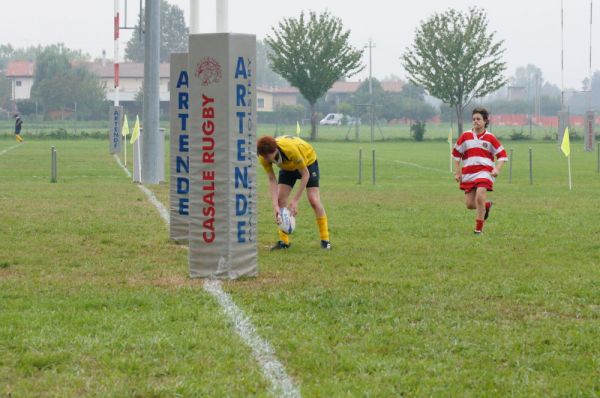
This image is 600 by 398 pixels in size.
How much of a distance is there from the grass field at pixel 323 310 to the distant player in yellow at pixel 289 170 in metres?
0.41

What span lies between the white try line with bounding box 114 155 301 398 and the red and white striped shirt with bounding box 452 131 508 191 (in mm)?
5787

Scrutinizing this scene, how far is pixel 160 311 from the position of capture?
8.05m

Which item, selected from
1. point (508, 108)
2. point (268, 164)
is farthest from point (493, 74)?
point (268, 164)

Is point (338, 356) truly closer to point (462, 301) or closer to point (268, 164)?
point (462, 301)

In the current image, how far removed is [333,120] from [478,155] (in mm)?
103565

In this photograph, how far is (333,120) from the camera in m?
118

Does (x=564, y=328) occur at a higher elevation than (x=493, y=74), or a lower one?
lower

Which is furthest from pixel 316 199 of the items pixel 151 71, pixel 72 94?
pixel 72 94

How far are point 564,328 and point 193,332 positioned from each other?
2655 mm

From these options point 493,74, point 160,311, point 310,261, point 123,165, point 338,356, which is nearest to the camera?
point 338,356

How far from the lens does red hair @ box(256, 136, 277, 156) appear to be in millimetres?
10820

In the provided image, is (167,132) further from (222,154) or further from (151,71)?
(222,154)

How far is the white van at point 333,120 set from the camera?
113125 mm

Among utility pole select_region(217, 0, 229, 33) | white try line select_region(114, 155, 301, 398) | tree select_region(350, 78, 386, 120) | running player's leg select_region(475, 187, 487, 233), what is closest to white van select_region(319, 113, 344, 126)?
tree select_region(350, 78, 386, 120)
